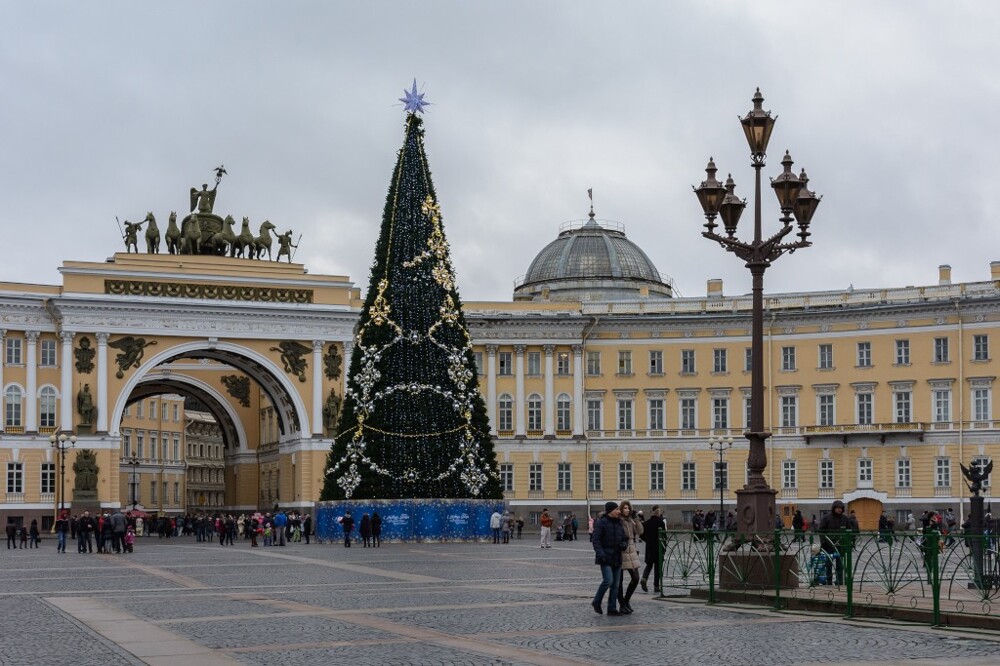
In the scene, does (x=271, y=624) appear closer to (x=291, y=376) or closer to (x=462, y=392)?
(x=462, y=392)

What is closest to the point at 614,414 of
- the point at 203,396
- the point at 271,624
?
the point at 203,396

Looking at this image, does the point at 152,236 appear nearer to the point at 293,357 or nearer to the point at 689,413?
the point at 293,357

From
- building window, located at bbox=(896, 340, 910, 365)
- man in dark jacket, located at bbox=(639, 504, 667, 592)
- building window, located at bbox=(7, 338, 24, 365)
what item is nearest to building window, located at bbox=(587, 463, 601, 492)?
building window, located at bbox=(896, 340, 910, 365)

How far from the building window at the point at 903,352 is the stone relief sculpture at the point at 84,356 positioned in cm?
3995

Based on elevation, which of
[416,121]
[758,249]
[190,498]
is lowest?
[190,498]

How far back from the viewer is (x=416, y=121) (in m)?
58.3

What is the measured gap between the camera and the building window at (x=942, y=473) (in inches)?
2977

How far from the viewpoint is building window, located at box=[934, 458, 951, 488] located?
7562 cm

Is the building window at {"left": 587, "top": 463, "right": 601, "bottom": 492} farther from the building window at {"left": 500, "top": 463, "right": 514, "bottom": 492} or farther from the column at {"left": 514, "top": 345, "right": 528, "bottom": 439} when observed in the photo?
the building window at {"left": 500, "top": 463, "right": 514, "bottom": 492}

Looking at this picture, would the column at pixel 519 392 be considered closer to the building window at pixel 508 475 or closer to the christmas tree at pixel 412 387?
the building window at pixel 508 475

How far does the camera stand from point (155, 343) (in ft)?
250

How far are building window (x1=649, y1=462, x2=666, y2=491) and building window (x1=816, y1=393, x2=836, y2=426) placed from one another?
8895mm

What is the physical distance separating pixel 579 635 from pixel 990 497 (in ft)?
195

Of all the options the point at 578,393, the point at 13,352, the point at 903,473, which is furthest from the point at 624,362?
the point at 13,352
